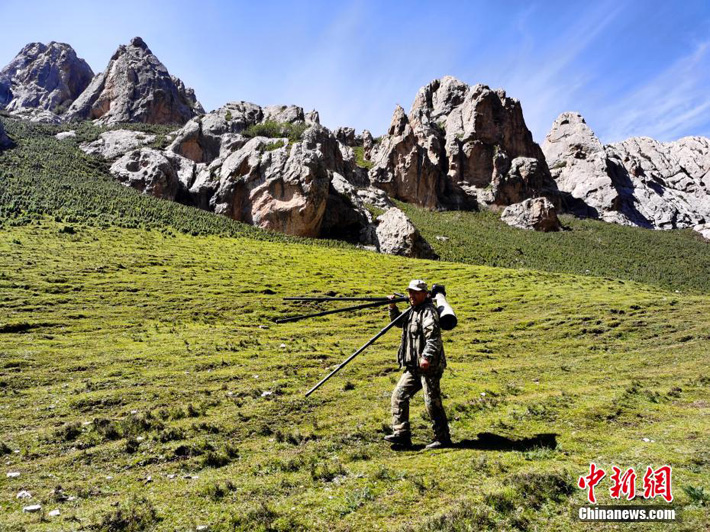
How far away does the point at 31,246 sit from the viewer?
97.1ft

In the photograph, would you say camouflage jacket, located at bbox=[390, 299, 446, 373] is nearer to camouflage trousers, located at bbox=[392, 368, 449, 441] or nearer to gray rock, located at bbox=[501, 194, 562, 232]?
camouflage trousers, located at bbox=[392, 368, 449, 441]

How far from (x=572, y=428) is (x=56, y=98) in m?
177

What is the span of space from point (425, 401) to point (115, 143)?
90.4 meters

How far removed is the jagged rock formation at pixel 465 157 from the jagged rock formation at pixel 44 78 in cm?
10899

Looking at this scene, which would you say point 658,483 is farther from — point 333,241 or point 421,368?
point 333,241

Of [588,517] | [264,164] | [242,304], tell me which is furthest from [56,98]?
[588,517]

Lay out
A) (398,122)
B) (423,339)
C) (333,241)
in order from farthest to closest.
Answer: (398,122) → (333,241) → (423,339)

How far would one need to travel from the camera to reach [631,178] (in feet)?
511

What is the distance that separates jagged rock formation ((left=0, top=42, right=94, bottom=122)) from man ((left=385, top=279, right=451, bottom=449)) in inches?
6362

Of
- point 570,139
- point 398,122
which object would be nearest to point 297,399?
point 398,122

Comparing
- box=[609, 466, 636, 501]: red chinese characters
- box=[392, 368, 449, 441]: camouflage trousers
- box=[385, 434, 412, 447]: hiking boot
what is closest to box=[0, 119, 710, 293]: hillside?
box=[392, 368, 449, 441]: camouflage trousers

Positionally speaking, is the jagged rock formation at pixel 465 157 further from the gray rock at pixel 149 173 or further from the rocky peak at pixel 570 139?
the gray rock at pixel 149 173

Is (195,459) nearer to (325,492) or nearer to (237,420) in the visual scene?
(237,420)

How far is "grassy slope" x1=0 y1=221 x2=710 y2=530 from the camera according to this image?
5715 millimetres
